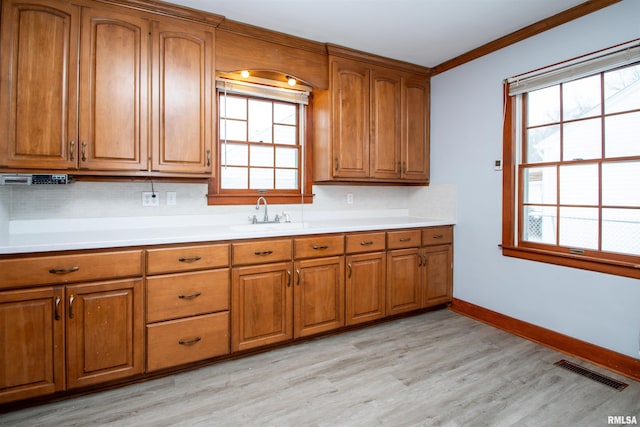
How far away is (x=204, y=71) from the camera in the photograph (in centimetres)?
250

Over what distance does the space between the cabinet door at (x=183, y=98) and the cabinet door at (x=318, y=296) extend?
110 cm

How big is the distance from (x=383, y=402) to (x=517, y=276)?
68.2 inches

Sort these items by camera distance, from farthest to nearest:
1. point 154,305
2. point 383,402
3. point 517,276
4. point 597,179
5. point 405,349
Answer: point 517,276 → point 405,349 → point 597,179 → point 154,305 → point 383,402

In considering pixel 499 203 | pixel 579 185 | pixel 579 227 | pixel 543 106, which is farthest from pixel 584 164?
pixel 499 203

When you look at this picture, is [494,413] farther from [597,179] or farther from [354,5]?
[354,5]

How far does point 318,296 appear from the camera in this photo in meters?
2.72

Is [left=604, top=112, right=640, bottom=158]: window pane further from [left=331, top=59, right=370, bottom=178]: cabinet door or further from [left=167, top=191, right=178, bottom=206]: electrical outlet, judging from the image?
[left=167, top=191, right=178, bottom=206]: electrical outlet

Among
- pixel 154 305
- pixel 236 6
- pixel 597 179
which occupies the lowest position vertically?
pixel 154 305

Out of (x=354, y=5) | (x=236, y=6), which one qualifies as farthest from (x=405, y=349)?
(x=236, y=6)

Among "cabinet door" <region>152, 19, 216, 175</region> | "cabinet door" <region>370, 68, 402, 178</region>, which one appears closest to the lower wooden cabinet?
"cabinet door" <region>152, 19, 216, 175</region>

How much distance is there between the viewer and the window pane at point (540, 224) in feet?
8.86

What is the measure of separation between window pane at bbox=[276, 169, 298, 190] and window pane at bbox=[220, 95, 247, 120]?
0.60 m

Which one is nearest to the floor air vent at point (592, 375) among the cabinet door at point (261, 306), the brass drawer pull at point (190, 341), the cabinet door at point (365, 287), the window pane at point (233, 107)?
the cabinet door at point (365, 287)

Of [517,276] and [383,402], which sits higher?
[517,276]
